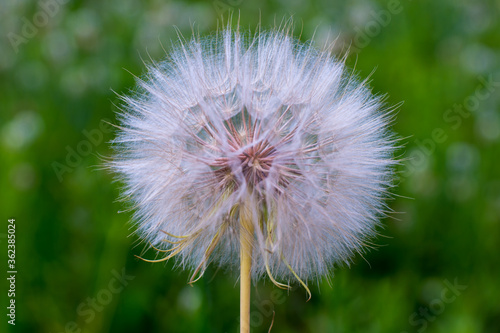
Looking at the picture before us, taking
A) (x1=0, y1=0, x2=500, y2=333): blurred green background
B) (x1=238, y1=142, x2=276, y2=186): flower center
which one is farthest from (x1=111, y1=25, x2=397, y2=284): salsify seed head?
(x1=0, y1=0, x2=500, y2=333): blurred green background

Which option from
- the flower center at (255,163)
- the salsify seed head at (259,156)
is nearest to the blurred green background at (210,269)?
the salsify seed head at (259,156)

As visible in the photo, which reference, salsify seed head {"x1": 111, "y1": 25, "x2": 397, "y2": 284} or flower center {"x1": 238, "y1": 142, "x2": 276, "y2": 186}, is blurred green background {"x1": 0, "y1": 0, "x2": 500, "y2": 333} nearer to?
salsify seed head {"x1": 111, "y1": 25, "x2": 397, "y2": 284}

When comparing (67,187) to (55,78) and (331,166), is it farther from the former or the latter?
(331,166)

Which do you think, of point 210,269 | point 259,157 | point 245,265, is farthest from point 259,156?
point 210,269

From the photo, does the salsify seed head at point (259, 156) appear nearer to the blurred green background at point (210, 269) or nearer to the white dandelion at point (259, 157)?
the white dandelion at point (259, 157)

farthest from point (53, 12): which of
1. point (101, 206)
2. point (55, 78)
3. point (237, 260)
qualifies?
point (237, 260)

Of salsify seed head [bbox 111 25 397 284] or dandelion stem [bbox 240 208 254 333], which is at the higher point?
salsify seed head [bbox 111 25 397 284]

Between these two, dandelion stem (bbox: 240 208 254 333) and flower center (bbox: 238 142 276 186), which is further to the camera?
flower center (bbox: 238 142 276 186)
